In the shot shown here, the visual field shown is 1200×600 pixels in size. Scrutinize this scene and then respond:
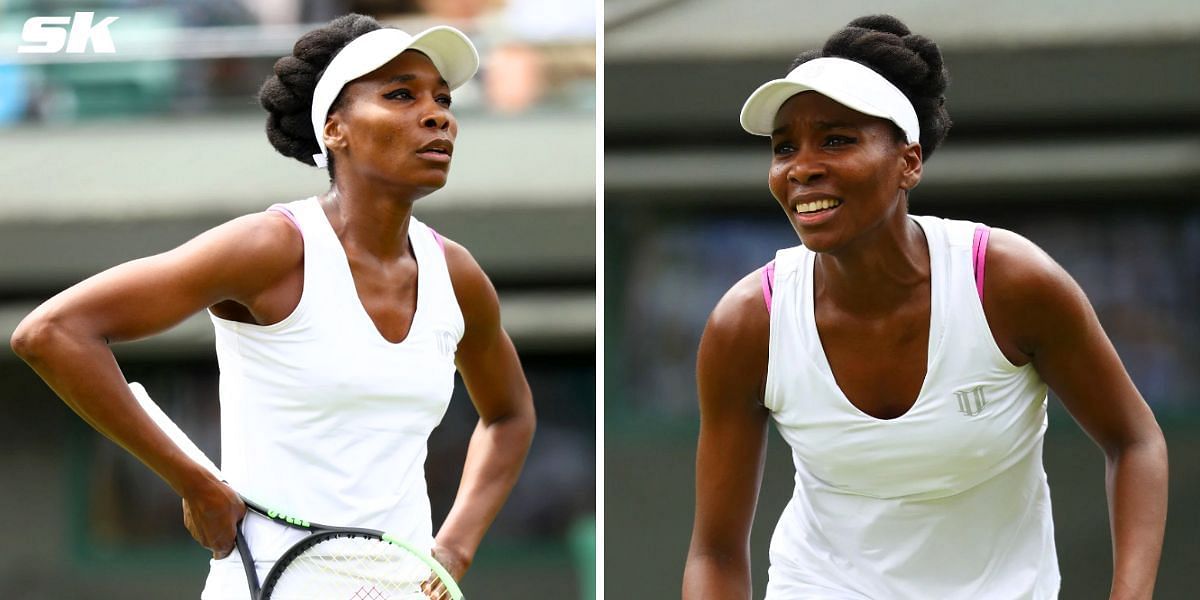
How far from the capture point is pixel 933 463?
303cm

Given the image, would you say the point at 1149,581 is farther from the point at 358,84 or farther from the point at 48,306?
A: the point at 48,306

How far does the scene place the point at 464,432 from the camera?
8.40 metres

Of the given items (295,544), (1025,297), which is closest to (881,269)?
(1025,297)

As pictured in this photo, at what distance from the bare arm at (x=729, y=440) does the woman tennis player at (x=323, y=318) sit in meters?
0.55

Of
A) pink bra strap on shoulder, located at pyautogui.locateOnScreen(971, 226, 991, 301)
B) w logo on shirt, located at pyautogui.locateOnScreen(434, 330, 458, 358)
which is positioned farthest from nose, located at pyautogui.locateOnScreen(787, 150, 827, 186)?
w logo on shirt, located at pyautogui.locateOnScreen(434, 330, 458, 358)

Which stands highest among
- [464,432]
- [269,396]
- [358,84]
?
[358,84]

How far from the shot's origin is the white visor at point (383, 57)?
3213mm

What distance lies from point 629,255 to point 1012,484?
16.7ft

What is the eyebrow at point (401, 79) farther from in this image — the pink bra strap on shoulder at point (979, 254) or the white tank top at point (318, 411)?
the pink bra strap on shoulder at point (979, 254)

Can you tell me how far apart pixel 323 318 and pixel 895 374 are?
3.74 feet

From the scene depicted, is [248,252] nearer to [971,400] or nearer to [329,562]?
[329,562]

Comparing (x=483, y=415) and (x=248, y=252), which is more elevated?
(x=248, y=252)

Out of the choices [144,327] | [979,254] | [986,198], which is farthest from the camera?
[986,198]

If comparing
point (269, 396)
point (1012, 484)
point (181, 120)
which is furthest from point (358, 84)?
point (181, 120)
